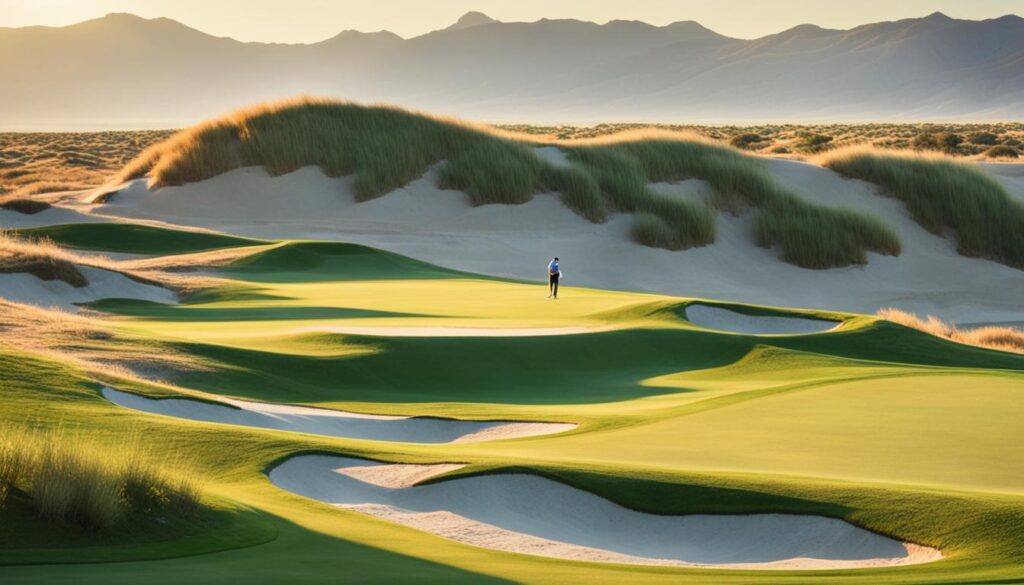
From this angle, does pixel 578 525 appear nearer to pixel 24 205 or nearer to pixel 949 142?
pixel 24 205

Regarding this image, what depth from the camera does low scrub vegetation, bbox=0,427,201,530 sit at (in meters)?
7.84

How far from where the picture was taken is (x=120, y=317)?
2355cm

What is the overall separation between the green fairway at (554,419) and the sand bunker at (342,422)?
0.33 metres

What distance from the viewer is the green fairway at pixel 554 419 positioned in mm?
7883

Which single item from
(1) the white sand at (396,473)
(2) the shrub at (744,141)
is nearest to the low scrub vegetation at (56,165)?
(2) the shrub at (744,141)

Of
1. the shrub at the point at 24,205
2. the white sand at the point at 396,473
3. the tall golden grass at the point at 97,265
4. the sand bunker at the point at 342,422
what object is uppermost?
the shrub at the point at 24,205

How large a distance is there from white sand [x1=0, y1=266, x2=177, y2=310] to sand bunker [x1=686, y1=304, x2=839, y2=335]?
9.50 metres

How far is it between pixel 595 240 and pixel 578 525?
32626 millimetres

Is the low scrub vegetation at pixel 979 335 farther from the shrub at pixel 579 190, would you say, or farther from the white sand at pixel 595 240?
the shrub at pixel 579 190

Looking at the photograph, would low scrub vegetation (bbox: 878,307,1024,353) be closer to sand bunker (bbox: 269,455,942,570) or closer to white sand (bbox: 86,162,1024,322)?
white sand (bbox: 86,162,1024,322)

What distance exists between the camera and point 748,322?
75.4ft

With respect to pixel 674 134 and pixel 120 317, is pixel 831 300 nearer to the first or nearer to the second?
pixel 674 134

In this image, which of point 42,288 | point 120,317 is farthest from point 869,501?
point 42,288

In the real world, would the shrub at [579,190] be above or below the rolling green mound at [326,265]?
above
